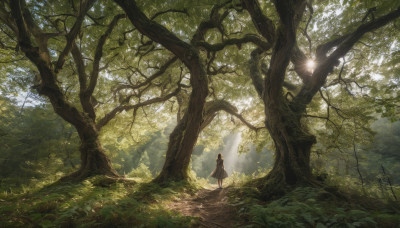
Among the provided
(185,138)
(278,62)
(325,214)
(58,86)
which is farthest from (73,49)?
(325,214)

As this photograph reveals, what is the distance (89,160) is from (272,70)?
7314 millimetres

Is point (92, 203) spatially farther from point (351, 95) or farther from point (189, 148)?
point (351, 95)

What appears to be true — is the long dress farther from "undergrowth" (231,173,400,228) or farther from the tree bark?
"undergrowth" (231,173,400,228)

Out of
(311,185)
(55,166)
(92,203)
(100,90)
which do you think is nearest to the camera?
(92,203)

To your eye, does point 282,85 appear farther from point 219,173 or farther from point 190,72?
point 219,173

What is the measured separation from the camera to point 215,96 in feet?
32.9

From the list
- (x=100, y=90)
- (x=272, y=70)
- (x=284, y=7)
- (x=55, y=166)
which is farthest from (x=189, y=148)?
(x=55, y=166)

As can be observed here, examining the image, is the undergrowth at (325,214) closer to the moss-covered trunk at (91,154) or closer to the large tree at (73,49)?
the moss-covered trunk at (91,154)

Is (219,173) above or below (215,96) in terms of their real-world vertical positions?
below

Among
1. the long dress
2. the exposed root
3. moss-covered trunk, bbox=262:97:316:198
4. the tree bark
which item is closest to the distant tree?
moss-covered trunk, bbox=262:97:316:198

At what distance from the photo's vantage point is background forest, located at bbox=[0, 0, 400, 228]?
2727 millimetres

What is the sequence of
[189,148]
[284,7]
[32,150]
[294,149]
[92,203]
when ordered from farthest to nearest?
[32,150], [189,148], [294,149], [284,7], [92,203]

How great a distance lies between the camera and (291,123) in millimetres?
4781

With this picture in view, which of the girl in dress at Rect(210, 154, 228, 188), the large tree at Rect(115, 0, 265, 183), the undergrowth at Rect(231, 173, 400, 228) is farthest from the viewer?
the girl in dress at Rect(210, 154, 228, 188)
